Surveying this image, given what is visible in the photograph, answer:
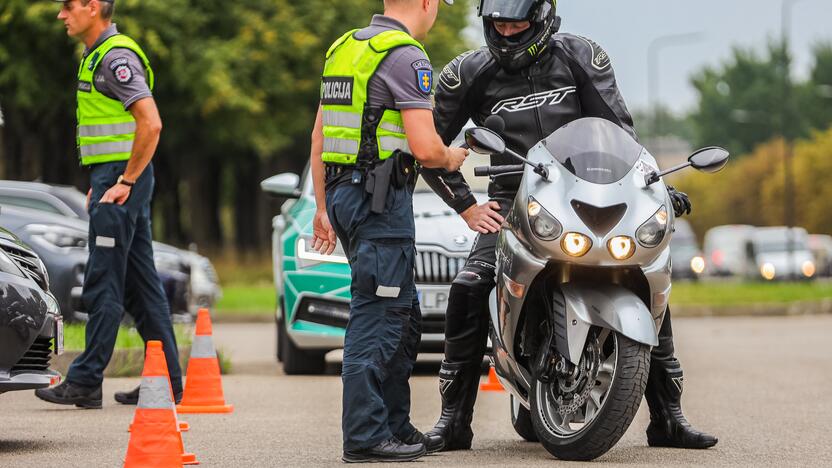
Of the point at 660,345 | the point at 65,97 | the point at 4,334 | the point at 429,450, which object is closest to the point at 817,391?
the point at 660,345

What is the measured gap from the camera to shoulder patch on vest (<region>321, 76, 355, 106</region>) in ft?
21.1

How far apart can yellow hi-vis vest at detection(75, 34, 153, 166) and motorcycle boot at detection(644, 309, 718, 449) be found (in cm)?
303

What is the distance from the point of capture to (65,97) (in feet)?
97.9

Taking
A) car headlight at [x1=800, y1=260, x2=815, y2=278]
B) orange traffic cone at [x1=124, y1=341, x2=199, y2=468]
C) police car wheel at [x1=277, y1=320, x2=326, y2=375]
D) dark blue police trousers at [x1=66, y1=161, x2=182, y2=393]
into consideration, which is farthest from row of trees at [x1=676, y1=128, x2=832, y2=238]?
orange traffic cone at [x1=124, y1=341, x2=199, y2=468]

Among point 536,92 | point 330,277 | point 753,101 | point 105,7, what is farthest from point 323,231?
point 753,101

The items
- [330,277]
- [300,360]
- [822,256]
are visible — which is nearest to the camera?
[330,277]

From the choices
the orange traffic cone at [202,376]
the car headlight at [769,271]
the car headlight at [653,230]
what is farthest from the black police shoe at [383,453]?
the car headlight at [769,271]

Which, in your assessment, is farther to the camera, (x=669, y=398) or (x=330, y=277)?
(x=330, y=277)

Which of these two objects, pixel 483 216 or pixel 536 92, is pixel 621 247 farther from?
pixel 536 92

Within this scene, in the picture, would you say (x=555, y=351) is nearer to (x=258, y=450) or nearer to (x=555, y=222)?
(x=555, y=222)

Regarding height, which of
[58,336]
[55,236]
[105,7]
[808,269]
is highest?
[105,7]

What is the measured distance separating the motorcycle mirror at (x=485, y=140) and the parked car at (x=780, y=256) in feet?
144

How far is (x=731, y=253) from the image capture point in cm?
6669

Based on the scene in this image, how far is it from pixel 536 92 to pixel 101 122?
270cm
